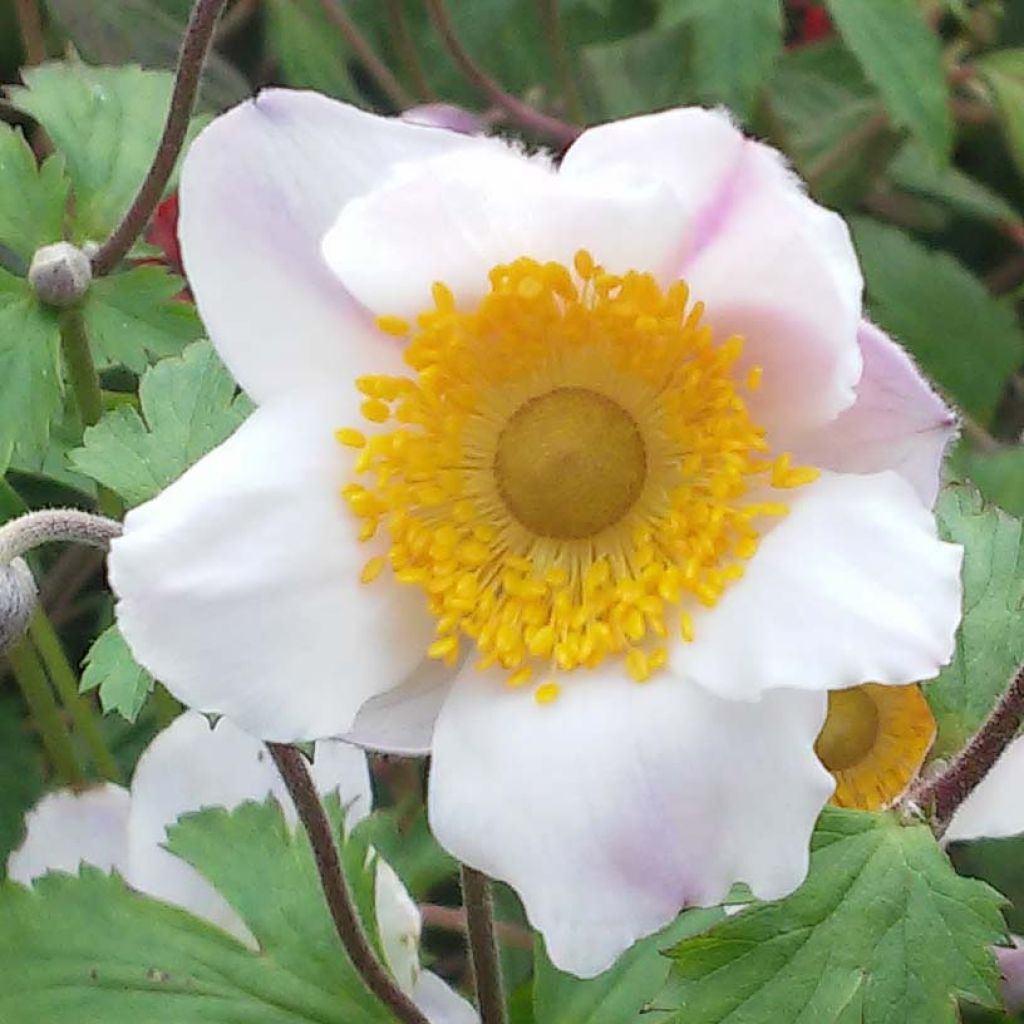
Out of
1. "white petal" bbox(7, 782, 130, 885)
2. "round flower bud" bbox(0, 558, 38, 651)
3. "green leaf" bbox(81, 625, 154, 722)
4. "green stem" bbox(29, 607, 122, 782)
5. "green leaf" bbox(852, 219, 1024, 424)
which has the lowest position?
"green leaf" bbox(852, 219, 1024, 424)

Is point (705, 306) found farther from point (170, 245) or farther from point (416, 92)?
point (416, 92)

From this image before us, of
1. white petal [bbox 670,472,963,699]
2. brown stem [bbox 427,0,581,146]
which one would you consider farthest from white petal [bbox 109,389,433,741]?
brown stem [bbox 427,0,581,146]

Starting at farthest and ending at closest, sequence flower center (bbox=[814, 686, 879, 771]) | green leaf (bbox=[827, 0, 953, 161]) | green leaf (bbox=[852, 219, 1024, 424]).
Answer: green leaf (bbox=[852, 219, 1024, 424]) < green leaf (bbox=[827, 0, 953, 161]) < flower center (bbox=[814, 686, 879, 771])

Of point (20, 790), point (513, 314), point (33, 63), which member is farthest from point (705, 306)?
point (33, 63)

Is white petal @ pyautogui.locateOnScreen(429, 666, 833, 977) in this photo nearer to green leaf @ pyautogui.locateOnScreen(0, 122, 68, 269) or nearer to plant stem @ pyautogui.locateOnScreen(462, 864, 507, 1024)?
plant stem @ pyautogui.locateOnScreen(462, 864, 507, 1024)

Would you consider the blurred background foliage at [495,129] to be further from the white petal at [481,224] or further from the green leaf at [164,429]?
the white petal at [481,224]

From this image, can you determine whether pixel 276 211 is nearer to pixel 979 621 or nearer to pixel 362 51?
pixel 979 621

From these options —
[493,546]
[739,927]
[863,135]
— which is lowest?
[863,135]
